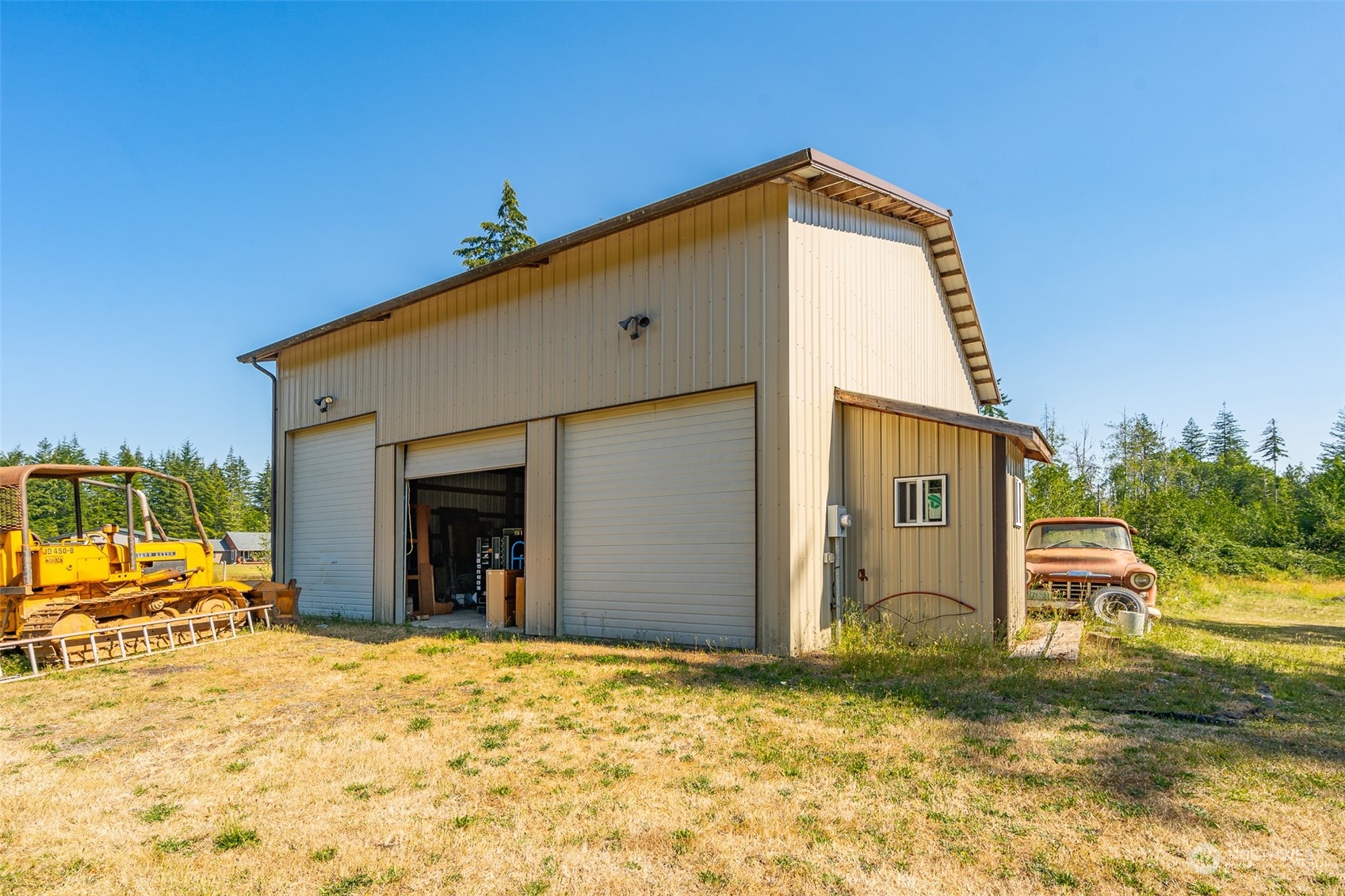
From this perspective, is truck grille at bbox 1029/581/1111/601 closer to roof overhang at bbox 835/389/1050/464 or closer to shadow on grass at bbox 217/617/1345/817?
shadow on grass at bbox 217/617/1345/817

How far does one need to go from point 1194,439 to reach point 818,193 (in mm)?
91332

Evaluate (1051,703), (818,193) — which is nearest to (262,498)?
(818,193)

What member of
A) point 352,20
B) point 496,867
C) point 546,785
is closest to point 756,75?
point 352,20

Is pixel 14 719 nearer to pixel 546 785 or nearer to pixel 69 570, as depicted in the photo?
pixel 69 570

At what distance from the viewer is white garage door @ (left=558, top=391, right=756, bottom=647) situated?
969cm

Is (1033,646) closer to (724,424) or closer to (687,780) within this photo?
(724,424)

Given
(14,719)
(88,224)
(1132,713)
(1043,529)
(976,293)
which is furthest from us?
(976,293)

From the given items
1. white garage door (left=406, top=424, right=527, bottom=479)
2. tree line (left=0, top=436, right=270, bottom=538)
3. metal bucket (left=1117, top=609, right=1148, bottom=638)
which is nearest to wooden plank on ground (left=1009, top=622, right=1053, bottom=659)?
metal bucket (left=1117, top=609, right=1148, bottom=638)

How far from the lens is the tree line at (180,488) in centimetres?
5719

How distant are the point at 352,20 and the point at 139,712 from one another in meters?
10.0

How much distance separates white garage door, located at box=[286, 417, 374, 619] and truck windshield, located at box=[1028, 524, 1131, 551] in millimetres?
12070

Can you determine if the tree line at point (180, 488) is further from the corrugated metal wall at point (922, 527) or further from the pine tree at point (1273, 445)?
the pine tree at point (1273, 445)

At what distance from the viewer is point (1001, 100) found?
33.8 feet

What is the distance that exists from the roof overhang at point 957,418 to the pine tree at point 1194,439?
87.0m
